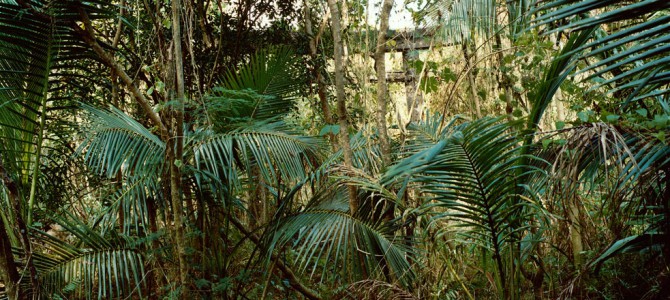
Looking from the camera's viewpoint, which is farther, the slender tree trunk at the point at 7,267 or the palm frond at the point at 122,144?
the palm frond at the point at 122,144

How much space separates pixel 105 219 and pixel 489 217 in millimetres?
2236

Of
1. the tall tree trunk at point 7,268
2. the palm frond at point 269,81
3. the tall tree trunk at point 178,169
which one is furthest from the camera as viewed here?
the palm frond at point 269,81

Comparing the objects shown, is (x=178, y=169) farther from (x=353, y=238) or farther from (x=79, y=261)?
(x=353, y=238)

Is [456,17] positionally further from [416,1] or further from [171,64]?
[171,64]

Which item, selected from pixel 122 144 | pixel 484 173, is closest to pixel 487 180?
pixel 484 173

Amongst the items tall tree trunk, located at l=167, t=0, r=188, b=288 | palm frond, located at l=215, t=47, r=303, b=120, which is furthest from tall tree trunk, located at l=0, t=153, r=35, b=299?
palm frond, located at l=215, t=47, r=303, b=120

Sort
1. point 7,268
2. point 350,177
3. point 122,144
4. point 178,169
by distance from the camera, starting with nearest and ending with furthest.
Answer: point 7,268, point 350,177, point 178,169, point 122,144

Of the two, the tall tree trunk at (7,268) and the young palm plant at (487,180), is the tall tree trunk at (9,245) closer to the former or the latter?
the tall tree trunk at (7,268)

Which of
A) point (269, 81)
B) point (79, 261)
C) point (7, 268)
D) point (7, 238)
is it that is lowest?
point (79, 261)

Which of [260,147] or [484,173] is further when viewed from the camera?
[260,147]

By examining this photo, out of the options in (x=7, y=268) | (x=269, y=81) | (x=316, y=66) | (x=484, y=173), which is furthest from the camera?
(x=316, y=66)

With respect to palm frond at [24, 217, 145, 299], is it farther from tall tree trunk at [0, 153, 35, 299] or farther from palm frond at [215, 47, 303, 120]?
palm frond at [215, 47, 303, 120]

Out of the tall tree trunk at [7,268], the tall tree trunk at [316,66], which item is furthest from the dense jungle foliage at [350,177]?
the tall tree trunk at [316,66]

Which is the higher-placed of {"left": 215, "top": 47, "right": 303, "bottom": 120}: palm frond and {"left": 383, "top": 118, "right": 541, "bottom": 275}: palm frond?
{"left": 215, "top": 47, "right": 303, "bottom": 120}: palm frond
